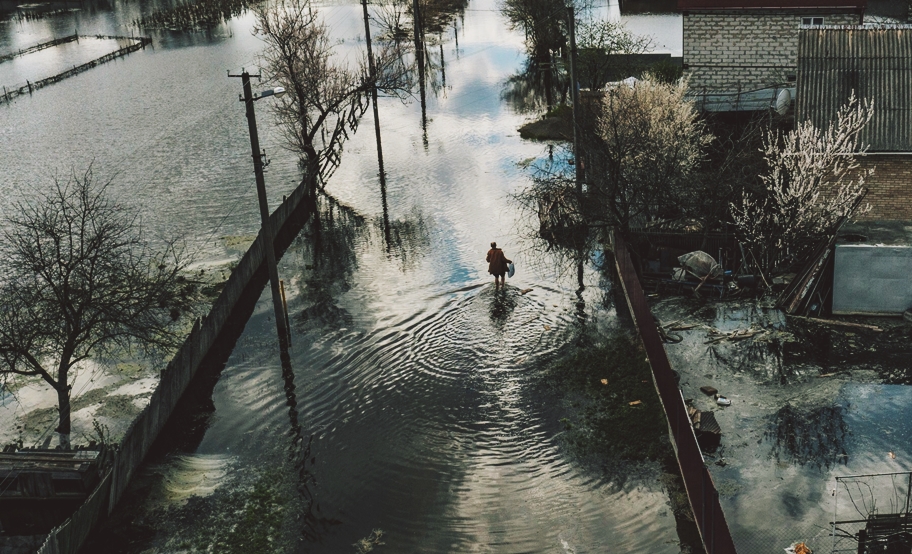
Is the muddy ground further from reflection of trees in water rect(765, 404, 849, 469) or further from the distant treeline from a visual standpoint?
the distant treeline

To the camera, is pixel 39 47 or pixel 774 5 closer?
pixel 774 5

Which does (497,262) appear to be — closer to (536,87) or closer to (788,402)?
(788,402)

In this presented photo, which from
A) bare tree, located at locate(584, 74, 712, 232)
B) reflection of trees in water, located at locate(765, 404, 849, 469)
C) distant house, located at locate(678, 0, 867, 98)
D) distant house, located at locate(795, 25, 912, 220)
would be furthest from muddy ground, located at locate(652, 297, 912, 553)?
distant house, located at locate(678, 0, 867, 98)

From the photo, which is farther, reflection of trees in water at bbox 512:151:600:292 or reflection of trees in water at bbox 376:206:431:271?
reflection of trees in water at bbox 376:206:431:271

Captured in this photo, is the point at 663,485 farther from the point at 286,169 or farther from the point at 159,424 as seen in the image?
the point at 286,169

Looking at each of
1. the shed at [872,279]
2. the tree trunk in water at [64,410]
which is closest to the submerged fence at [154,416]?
the tree trunk in water at [64,410]

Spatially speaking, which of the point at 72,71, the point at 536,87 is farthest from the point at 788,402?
the point at 72,71

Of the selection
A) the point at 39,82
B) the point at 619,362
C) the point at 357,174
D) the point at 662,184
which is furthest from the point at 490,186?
the point at 39,82
